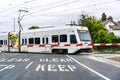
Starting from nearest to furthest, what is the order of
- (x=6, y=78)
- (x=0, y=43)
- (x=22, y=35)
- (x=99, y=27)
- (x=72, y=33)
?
(x=6, y=78) < (x=72, y=33) < (x=22, y=35) < (x=0, y=43) < (x=99, y=27)

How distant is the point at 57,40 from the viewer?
4338cm

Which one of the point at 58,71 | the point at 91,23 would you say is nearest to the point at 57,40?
the point at 58,71

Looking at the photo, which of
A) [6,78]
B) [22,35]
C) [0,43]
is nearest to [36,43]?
[22,35]

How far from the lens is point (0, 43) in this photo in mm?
57062

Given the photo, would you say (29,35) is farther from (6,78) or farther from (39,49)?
(6,78)

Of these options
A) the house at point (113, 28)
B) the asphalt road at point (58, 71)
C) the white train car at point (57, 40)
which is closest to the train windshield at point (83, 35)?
the white train car at point (57, 40)

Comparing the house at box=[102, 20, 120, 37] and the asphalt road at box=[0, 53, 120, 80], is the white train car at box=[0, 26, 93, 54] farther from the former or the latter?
the house at box=[102, 20, 120, 37]

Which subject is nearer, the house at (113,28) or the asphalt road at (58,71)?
the asphalt road at (58,71)

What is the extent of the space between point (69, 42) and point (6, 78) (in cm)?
2534

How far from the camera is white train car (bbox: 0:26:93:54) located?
1628 inches

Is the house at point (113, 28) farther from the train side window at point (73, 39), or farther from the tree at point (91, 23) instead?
the train side window at point (73, 39)

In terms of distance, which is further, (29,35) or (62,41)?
(29,35)

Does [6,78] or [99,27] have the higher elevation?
[99,27]

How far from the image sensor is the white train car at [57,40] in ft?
136
